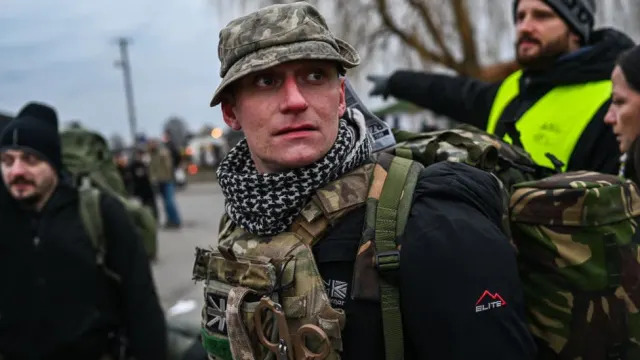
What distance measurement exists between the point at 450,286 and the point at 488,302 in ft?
0.28

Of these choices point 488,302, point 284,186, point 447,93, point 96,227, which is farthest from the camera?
point 447,93

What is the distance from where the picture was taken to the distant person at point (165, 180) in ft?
38.8

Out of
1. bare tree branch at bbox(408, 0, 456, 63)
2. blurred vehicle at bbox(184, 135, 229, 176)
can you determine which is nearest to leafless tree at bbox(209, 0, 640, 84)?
bare tree branch at bbox(408, 0, 456, 63)

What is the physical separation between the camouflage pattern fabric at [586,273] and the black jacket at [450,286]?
0.16 m

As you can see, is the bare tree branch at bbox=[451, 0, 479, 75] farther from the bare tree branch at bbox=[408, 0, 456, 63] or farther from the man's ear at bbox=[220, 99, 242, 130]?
the man's ear at bbox=[220, 99, 242, 130]

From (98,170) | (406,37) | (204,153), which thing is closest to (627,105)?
(98,170)

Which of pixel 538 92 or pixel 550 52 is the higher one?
pixel 550 52

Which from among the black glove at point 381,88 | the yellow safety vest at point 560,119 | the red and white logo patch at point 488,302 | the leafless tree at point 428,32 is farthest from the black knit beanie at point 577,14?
the leafless tree at point 428,32

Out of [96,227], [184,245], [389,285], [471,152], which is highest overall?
[471,152]

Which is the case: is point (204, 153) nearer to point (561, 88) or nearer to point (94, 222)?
point (94, 222)

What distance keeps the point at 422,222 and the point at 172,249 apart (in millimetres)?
8843

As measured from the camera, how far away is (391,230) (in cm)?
133

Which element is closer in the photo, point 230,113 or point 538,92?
point 230,113

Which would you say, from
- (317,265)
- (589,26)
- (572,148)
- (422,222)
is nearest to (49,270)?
(317,265)
